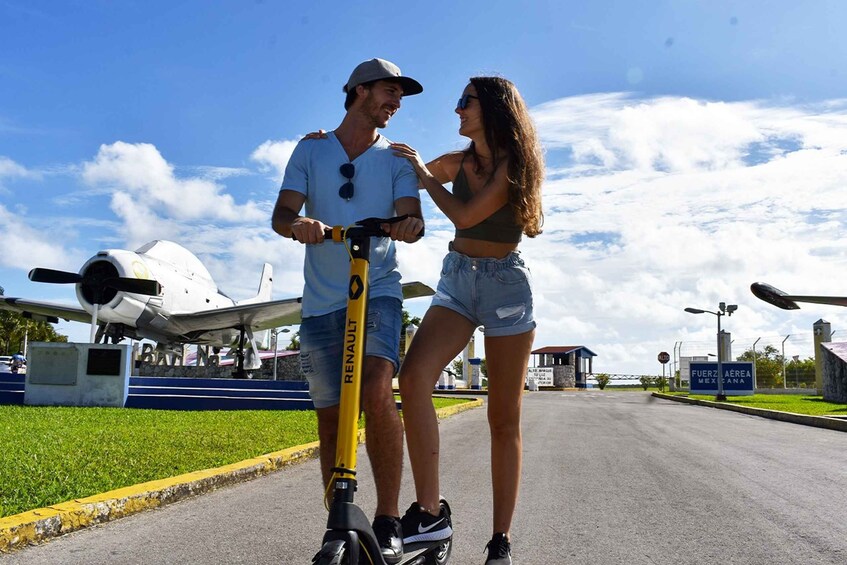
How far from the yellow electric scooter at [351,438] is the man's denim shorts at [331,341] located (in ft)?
1.14

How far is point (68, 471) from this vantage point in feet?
17.0

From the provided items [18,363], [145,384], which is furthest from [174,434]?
[18,363]

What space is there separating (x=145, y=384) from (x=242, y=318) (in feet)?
23.2

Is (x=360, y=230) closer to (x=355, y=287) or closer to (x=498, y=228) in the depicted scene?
(x=355, y=287)

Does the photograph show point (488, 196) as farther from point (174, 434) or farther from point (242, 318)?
point (242, 318)

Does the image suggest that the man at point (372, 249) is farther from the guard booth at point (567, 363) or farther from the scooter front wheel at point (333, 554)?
the guard booth at point (567, 363)

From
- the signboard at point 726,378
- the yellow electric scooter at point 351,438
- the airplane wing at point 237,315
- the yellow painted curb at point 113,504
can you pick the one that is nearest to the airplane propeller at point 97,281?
the airplane wing at point 237,315

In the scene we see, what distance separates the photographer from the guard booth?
189ft

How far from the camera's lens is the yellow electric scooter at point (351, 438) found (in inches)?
81.1

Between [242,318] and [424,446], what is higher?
[242,318]

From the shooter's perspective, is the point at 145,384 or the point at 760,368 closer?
the point at 145,384

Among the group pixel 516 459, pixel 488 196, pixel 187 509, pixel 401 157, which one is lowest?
pixel 187 509

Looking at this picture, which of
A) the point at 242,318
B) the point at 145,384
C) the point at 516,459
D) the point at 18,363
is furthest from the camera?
the point at 18,363

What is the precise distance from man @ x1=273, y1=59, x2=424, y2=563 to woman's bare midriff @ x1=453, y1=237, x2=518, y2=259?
0.90 feet
